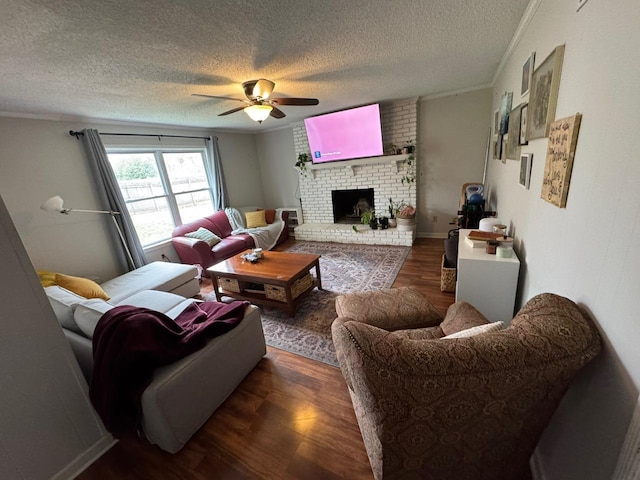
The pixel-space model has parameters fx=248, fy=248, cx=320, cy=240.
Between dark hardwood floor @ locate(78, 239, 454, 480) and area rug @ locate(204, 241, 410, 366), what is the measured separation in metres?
0.30

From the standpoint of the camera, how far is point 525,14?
Answer: 1632mm

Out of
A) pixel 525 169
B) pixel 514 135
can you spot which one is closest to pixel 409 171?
pixel 514 135

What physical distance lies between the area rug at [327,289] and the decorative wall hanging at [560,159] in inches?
65.4

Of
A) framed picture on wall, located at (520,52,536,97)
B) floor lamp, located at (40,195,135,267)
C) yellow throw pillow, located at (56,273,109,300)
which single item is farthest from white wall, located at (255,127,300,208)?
framed picture on wall, located at (520,52,536,97)

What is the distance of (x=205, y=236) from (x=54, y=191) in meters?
1.67

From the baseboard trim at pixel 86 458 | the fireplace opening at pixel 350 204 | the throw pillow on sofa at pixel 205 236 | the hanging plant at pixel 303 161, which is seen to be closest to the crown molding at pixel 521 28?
the fireplace opening at pixel 350 204

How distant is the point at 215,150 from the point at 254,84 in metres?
2.67

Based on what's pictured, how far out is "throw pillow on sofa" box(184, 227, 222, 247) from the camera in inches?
147

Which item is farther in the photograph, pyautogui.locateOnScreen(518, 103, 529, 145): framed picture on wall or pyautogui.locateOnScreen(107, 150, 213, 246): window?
pyautogui.locateOnScreen(107, 150, 213, 246): window

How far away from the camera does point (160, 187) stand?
3.97m

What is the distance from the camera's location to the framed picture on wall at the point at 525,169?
5.30 ft

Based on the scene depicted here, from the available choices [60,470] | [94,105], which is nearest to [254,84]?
[94,105]

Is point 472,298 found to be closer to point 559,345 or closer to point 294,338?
point 559,345

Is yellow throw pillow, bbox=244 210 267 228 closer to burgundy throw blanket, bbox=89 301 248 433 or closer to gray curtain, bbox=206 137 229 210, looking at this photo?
A: gray curtain, bbox=206 137 229 210
